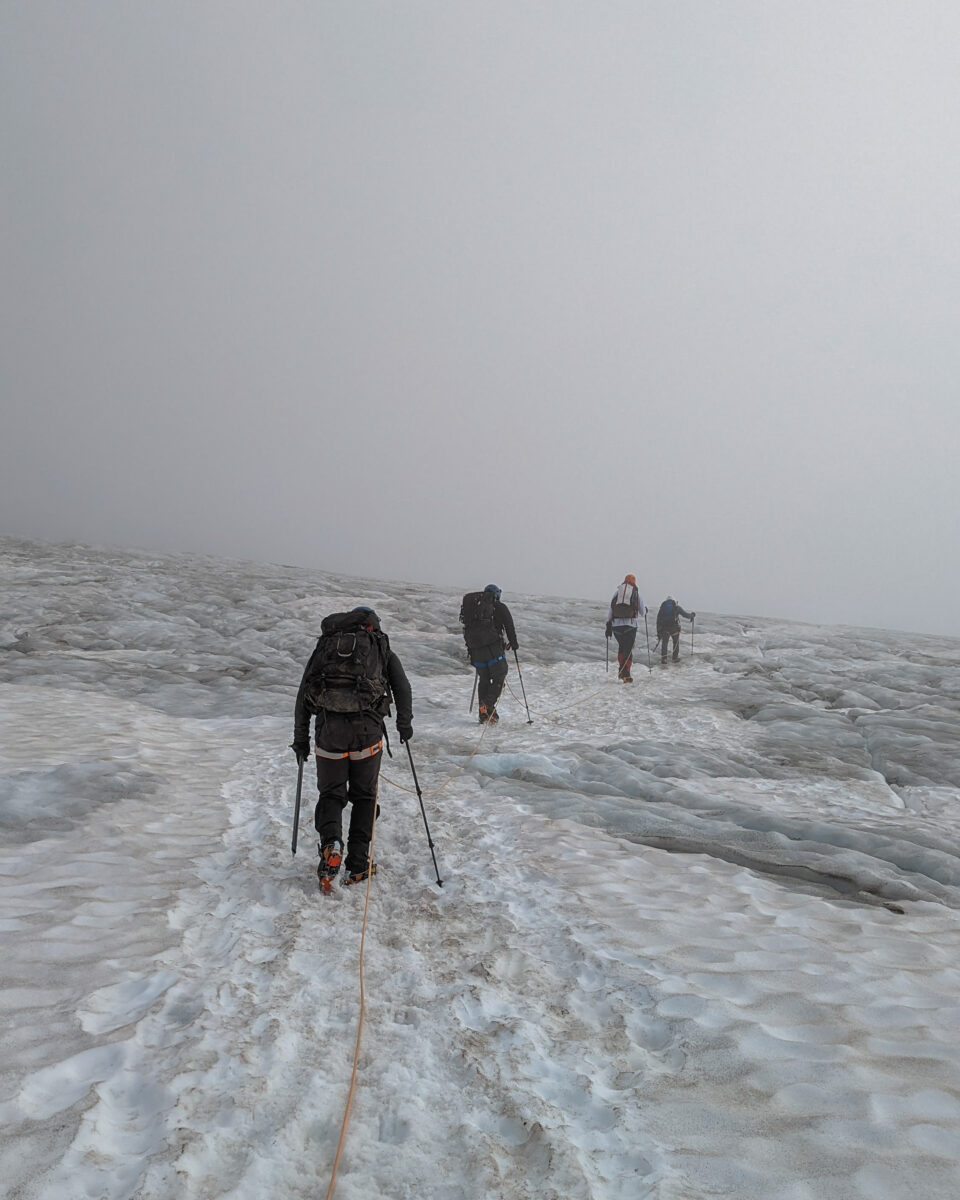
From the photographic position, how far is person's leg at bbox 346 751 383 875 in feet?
22.5

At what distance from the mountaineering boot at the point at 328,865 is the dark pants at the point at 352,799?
0.08 meters

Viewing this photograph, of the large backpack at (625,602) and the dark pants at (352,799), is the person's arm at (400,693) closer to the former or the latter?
the dark pants at (352,799)

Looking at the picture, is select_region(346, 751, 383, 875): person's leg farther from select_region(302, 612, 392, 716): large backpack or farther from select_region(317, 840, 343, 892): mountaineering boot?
select_region(302, 612, 392, 716): large backpack

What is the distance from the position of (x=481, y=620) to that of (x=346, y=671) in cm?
826

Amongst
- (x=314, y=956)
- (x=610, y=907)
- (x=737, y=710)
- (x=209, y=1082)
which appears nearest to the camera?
(x=209, y=1082)

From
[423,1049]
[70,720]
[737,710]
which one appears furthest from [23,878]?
[737,710]

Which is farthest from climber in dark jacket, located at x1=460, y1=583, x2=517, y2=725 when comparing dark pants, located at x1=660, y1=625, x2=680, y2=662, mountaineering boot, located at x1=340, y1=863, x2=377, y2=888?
dark pants, located at x1=660, y1=625, x2=680, y2=662

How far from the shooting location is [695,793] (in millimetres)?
10398

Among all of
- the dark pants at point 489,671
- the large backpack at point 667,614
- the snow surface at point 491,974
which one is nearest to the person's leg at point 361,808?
the snow surface at point 491,974

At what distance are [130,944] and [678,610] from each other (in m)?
22.8

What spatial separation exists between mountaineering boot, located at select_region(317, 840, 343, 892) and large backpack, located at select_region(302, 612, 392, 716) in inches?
58.2

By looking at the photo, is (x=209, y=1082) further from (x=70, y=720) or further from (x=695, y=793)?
(x=70, y=720)

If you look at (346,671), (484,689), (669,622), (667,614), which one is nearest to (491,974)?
(346,671)

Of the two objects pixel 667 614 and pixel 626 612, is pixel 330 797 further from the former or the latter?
pixel 667 614
